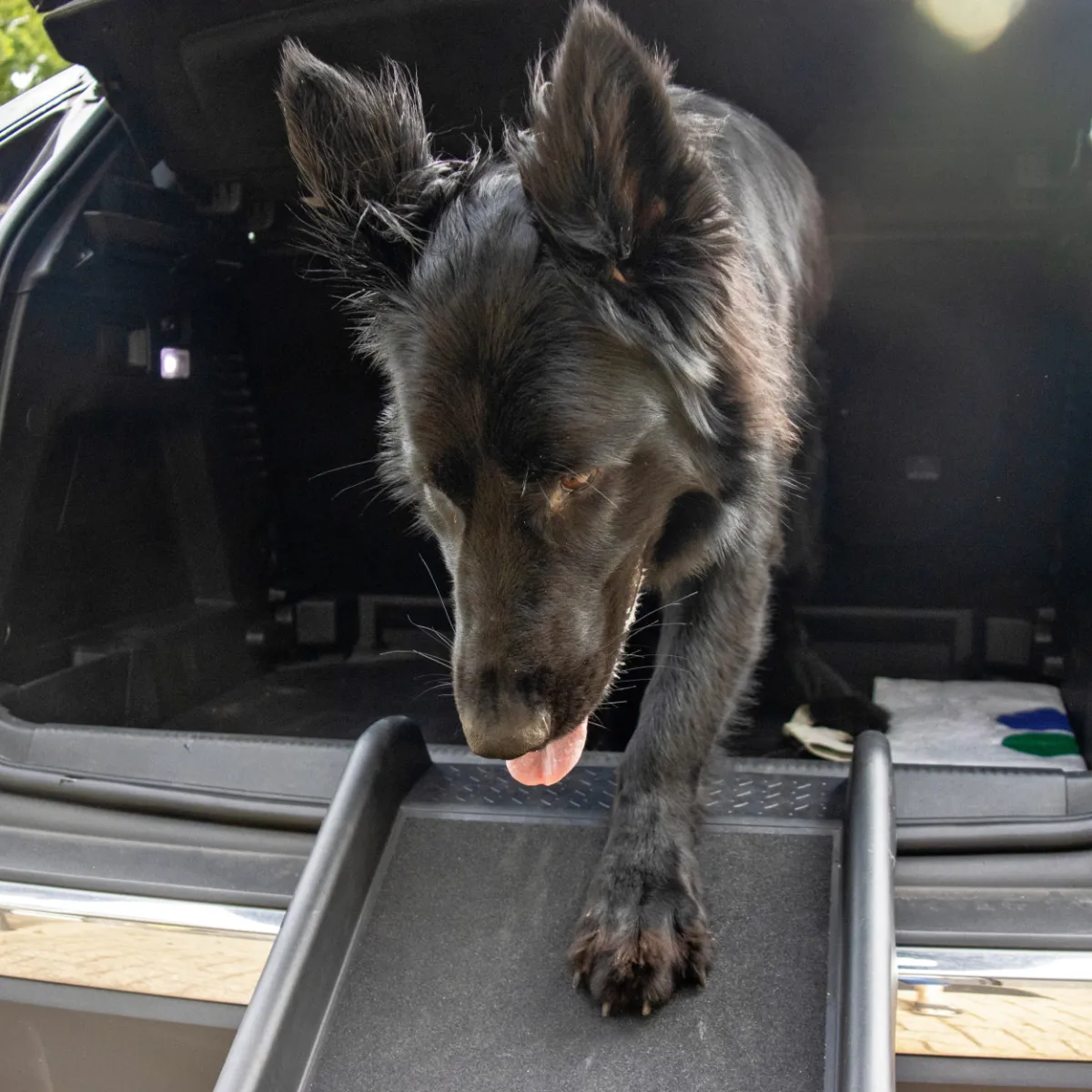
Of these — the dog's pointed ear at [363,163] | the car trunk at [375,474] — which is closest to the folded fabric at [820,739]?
the car trunk at [375,474]

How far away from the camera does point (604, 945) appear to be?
1505 millimetres

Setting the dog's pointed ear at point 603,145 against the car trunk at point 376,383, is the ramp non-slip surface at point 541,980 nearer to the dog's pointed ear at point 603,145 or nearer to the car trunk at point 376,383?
the car trunk at point 376,383

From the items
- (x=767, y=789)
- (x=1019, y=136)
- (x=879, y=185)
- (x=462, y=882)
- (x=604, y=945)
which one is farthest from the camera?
(x=879, y=185)

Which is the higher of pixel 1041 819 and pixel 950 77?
pixel 950 77

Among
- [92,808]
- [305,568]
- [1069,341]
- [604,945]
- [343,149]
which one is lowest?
[604,945]

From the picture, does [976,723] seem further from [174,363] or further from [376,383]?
[174,363]

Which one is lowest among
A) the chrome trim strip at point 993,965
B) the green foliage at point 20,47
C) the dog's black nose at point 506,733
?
the chrome trim strip at point 993,965

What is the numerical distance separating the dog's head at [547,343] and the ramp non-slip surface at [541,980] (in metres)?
0.38

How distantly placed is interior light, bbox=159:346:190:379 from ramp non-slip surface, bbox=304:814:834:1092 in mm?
1550

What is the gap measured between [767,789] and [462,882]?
0.62 metres

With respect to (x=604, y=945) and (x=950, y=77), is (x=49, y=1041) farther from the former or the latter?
(x=950, y=77)

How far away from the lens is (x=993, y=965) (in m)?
1.40

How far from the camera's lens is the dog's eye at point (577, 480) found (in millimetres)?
1519

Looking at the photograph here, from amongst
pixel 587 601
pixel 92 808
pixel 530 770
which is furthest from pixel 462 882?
pixel 92 808
